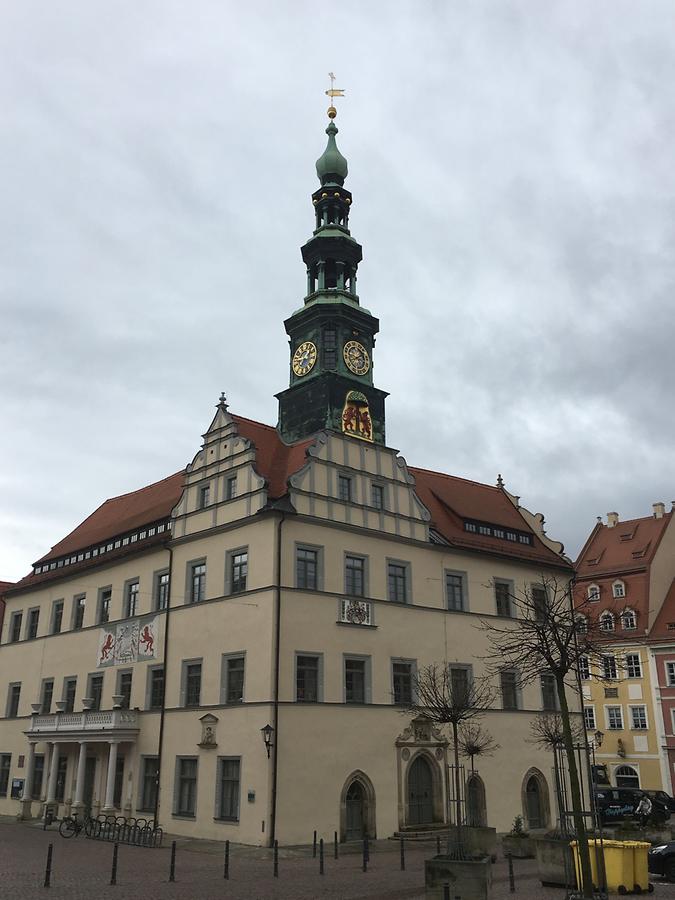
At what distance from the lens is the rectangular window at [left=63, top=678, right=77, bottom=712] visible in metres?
39.1

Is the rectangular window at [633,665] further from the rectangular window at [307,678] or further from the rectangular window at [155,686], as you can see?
the rectangular window at [155,686]

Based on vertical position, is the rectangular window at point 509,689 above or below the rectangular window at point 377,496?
below

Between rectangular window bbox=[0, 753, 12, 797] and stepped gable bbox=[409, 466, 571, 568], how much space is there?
2412 centimetres

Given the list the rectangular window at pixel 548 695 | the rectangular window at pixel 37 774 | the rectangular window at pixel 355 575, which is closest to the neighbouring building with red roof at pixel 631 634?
the rectangular window at pixel 548 695

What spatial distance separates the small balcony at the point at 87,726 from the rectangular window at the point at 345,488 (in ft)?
39.3

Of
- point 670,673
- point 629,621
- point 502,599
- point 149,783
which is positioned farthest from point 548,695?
point 629,621

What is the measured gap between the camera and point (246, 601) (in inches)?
1198

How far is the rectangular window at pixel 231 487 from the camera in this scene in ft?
108

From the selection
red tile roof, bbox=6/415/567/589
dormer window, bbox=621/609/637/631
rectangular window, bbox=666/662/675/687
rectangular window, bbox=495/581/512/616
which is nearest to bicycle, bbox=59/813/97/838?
red tile roof, bbox=6/415/567/589

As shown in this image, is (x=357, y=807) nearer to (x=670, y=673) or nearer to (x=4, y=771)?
(x=4, y=771)

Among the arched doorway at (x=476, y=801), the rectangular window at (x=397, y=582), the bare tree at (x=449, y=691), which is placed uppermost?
the rectangular window at (x=397, y=582)

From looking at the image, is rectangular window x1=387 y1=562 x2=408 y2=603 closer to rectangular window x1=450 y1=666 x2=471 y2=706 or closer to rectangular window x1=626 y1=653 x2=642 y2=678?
rectangular window x1=450 y1=666 x2=471 y2=706

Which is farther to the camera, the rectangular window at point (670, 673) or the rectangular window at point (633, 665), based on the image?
the rectangular window at point (633, 665)

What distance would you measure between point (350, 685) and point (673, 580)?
37.7 metres
